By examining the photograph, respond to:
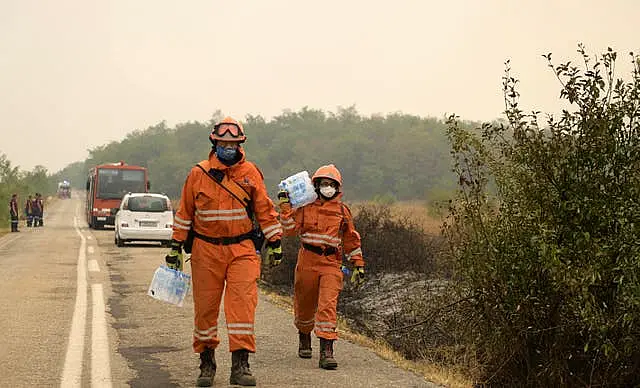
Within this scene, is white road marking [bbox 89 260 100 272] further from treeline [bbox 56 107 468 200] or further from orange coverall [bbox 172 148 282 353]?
treeline [bbox 56 107 468 200]

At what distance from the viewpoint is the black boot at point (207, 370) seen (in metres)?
7.21

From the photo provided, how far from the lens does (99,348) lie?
9.09 m

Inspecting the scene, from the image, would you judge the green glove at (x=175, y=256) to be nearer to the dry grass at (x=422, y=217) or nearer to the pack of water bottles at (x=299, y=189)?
the pack of water bottles at (x=299, y=189)

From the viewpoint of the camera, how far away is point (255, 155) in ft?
434

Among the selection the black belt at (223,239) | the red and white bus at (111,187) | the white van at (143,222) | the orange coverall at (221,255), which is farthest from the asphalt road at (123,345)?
the red and white bus at (111,187)

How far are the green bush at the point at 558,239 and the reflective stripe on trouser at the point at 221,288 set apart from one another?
193cm

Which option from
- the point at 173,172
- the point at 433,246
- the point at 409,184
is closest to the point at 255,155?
the point at 173,172

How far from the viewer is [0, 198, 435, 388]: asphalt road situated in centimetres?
764

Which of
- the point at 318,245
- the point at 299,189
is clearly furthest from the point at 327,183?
the point at 318,245

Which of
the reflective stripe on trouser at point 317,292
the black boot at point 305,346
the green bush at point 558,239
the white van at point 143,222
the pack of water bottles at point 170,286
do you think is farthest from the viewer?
the white van at point 143,222

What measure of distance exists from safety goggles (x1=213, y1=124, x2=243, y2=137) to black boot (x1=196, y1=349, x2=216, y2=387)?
5.68 ft

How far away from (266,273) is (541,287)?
11.9m

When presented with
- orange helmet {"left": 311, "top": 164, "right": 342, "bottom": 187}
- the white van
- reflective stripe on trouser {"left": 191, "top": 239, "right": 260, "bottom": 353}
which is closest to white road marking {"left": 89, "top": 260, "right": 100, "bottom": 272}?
the white van

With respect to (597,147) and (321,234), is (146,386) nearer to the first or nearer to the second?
(321,234)
